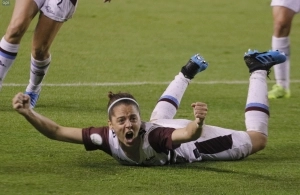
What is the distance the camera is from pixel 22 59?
12.6 metres

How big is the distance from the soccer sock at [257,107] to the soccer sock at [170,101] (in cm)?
61

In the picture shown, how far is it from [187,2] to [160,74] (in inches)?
204

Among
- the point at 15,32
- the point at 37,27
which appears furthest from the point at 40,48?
the point at 15,32

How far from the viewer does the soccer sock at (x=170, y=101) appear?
8.08 meters

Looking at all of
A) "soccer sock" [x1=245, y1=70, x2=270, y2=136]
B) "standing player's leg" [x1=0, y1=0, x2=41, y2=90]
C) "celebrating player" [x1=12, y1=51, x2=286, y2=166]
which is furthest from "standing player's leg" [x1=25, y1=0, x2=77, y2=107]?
"soccer sock" [x1=245, y1=70, x2=270, y2=136]

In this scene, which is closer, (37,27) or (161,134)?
(161,134)

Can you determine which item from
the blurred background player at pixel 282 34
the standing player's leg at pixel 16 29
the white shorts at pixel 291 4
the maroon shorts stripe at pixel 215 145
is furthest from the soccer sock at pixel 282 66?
the maroon shorts stripe at pixel 215 145

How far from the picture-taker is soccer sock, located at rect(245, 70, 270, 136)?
7.77m

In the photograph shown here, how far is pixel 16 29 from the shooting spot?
28.2 feet

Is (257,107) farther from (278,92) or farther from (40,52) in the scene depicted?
(278,92)

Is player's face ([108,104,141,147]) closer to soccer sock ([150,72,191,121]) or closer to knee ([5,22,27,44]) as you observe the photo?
soccer sock ([150,72,191,121])

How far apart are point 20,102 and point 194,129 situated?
1159 mm

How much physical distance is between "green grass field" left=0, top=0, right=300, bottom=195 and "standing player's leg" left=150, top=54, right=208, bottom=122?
1.99 feet

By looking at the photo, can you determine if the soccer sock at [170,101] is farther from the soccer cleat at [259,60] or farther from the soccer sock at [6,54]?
the soccer sock at [6,54]
